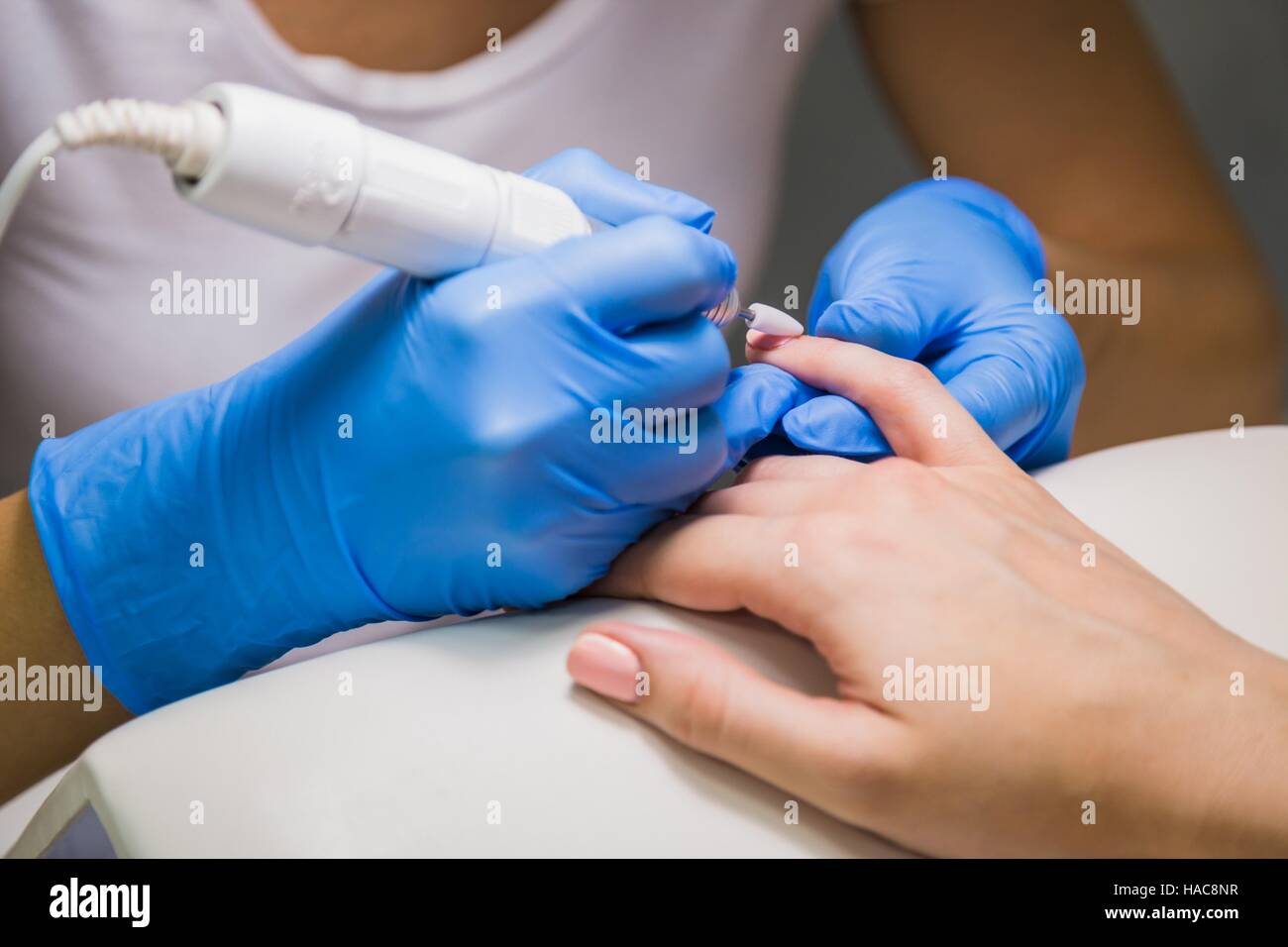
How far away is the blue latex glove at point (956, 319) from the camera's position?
664 mm

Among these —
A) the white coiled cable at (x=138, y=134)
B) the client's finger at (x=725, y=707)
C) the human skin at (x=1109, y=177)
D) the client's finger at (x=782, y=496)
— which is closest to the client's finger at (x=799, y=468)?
the client's finger at (x=782, y=496)

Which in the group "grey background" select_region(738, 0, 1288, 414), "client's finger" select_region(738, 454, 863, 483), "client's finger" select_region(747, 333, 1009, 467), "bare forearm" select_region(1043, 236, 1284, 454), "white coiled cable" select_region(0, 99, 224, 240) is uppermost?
"grey background" select_region(738, 0, 1288, 414)

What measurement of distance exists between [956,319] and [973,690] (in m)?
0.37

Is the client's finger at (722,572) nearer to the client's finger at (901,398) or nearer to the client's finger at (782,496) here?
the client's finger at (782,496)

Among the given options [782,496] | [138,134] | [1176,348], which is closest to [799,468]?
[782,496]

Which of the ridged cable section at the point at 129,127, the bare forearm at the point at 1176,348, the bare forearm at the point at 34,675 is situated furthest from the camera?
the bare forearm at the point at 1176,348

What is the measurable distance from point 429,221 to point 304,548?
0.65ft

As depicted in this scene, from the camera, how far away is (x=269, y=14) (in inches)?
34.5

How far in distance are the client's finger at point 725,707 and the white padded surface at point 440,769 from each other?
0.6 inches

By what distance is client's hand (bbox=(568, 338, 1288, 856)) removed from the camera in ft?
1.47

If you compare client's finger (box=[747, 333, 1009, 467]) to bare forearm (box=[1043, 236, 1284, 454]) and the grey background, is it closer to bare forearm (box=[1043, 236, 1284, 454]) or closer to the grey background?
bare forearm (box=[1043, 236, 1284, 454])

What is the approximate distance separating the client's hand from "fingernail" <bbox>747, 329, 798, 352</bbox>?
189 mm

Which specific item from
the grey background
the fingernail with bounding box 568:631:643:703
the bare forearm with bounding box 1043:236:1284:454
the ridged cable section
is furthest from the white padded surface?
the grey background

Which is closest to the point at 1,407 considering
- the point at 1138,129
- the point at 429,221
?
the point at 429,221
